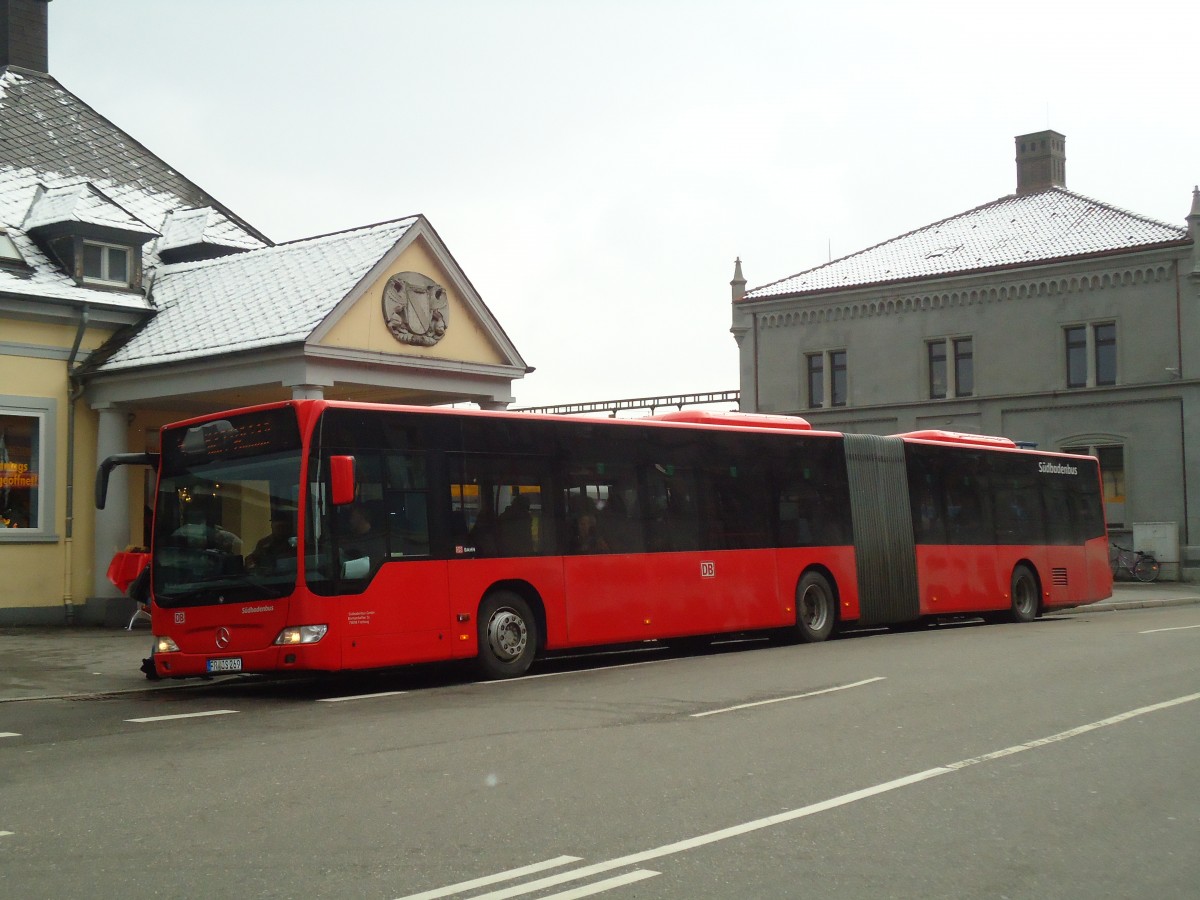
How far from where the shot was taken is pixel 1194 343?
42.4 metres

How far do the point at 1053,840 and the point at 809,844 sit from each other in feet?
4.06

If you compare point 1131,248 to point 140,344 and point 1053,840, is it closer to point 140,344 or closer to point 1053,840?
point 140,344

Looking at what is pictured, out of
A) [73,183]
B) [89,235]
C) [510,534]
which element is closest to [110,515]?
[89,235]

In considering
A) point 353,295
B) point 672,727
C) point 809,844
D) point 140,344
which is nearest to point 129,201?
point 140,344

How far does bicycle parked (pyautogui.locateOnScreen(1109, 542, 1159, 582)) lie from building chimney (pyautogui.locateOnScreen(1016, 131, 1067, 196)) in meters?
15.9

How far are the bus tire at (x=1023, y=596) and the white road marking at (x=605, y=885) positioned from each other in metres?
20.5

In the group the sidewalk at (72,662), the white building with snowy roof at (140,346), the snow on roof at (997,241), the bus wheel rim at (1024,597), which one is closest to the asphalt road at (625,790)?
the sidewalk at (72,662)

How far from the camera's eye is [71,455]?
24547 mm

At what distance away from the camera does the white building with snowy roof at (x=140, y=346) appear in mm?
23297

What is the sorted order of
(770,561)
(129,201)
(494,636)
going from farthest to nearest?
(129,201)
(770,561)
(494,636)

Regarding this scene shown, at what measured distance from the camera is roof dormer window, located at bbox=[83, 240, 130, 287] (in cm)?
2547

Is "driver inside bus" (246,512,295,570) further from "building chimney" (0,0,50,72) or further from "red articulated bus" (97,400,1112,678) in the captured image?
"building chimney" (0,0,50,72)

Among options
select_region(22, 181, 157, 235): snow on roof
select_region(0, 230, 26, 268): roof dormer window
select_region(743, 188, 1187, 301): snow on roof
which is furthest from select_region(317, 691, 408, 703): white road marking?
select_region(743, 188, 1187, 301): snow on roof

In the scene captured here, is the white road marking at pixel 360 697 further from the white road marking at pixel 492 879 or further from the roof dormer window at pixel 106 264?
the roof dormer window at pixel 106 264
